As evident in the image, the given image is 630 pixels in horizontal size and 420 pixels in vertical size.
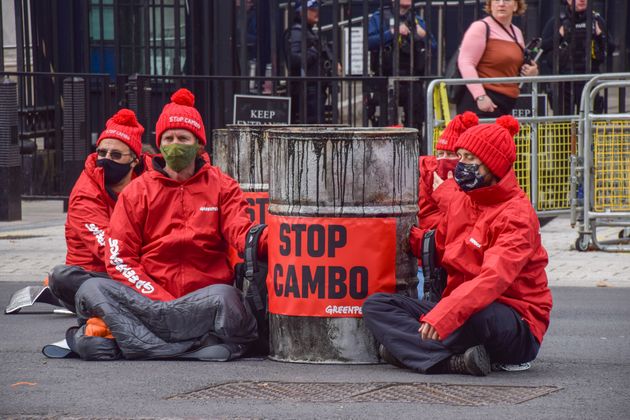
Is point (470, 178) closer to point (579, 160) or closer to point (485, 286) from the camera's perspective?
point (485, 286)

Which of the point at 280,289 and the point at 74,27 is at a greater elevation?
the point at 74,27

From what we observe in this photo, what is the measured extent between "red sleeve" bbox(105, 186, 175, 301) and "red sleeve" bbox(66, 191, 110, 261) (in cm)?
73

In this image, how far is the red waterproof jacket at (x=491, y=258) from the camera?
6625 mm

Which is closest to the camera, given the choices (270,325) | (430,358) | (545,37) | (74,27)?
(430,358)

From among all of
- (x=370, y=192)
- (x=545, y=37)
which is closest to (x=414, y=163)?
(x=370, y=192)

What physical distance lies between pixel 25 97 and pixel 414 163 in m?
8.23

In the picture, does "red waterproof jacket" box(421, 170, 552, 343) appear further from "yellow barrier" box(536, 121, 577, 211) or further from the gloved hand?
"yellow barrier" box(536, 121, 577, 211)

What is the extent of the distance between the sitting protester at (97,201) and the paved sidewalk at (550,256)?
7.17ft

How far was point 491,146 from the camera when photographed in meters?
6.84

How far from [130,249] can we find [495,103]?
220 inches

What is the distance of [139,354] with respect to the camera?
7316mm

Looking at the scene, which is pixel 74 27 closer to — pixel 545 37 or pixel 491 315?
pixel 545 37

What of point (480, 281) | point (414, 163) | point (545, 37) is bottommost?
point (480, 281)

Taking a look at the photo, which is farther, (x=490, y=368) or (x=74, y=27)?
(x=74, y=27)
